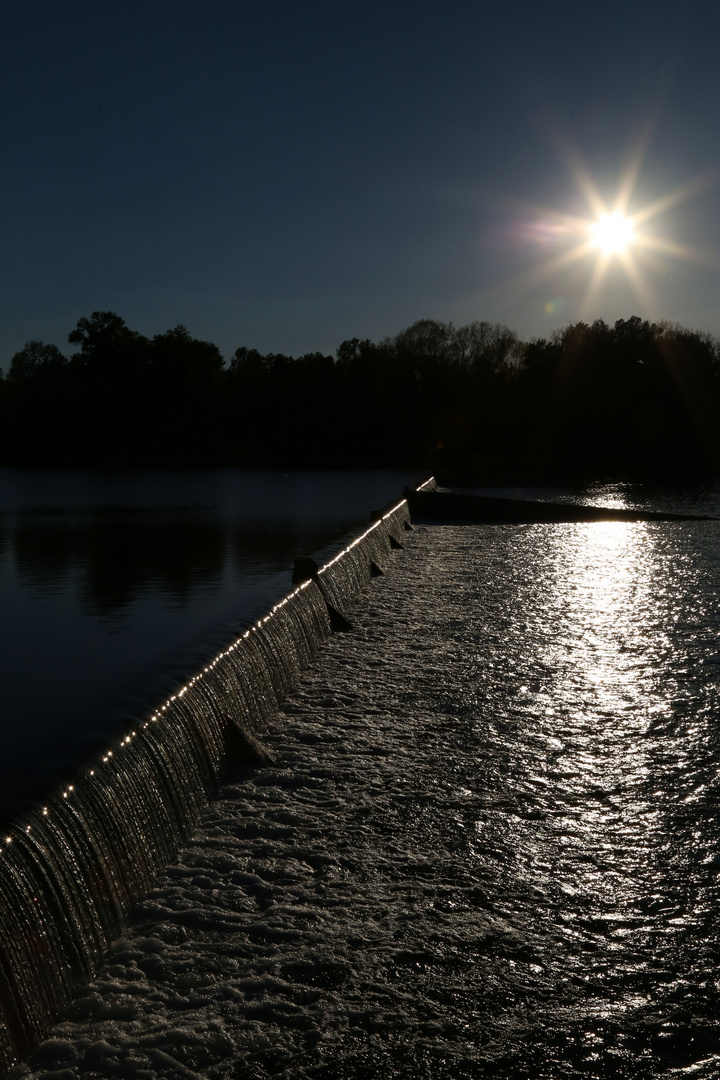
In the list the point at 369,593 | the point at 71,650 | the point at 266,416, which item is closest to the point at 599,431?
the point at 266,416

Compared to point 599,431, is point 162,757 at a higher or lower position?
lower

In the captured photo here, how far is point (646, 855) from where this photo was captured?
16.7 feet

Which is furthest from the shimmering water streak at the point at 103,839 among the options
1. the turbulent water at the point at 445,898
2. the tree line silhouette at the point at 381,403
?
the tree line silhouette at the point at 381,403

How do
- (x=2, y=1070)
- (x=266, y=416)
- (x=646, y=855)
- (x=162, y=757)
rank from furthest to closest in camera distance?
(x=266, y=416) < (x=162, y=757) < (x=646, y=855) < (x=2, y=1070)

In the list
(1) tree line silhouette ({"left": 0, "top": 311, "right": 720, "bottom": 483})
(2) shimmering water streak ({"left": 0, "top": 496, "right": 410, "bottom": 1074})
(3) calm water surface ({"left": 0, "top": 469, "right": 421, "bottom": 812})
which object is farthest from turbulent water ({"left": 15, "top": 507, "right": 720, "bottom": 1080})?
(1) tree line silhouette ({"left": 0, "top": 311, "right": 720, "bottom": 483})

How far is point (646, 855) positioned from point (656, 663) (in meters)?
4.29

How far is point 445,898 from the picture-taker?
15.3ft

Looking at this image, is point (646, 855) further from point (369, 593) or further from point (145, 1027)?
point (369, 593)

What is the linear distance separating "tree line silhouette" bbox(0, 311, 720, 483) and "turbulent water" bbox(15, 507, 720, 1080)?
5860 cm

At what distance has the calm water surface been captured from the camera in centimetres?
630

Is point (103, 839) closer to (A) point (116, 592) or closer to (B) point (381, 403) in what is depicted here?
(A) point (116, 592)

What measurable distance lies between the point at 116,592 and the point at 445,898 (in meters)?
10.2

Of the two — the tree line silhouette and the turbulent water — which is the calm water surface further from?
the tree line silhouette

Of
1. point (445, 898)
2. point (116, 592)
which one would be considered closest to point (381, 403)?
point (116, 592)
